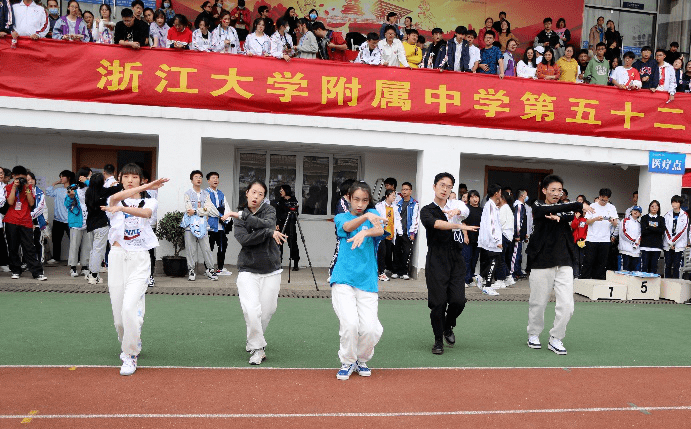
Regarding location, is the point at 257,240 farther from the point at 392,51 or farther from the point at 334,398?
the point at 392,51

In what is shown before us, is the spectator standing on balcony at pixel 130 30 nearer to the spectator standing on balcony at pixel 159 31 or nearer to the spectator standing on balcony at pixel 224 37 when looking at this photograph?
the spectator standing on balcony at pixel 159 31

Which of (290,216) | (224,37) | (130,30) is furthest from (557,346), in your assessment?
(130,30)

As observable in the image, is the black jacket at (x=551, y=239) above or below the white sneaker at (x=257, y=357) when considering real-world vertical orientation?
above

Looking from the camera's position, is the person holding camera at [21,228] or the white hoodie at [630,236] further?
the white hoodie at [630,236]

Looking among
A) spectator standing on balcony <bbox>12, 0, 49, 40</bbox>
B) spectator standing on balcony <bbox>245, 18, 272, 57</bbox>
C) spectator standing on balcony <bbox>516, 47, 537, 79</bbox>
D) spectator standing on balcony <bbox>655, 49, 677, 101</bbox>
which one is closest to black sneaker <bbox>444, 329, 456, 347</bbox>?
spectator standing on balcony <bbox>245, 18, 272, 57</bbox>

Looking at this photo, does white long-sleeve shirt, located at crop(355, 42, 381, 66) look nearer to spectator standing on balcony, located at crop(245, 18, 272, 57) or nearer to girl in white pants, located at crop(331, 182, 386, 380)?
spectator standing on balcony, located at crop(245, 18, 272, 57)

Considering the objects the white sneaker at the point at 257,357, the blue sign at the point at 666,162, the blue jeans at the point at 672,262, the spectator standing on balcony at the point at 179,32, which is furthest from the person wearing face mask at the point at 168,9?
the blue jeans at the point at 672,262

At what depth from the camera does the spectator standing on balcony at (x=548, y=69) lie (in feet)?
41.4

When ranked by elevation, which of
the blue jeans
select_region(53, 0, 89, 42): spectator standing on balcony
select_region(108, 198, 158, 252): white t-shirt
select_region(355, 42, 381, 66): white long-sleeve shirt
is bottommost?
the blue jeans

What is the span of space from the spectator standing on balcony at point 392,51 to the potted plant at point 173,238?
4963 mm

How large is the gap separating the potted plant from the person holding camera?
1.94 m

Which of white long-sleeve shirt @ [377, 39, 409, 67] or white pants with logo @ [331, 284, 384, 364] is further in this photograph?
white long-sleeve shirt @ [377, 39, 409, 67]

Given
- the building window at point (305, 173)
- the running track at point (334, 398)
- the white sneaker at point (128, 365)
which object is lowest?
→ the running track at point (334, 398)

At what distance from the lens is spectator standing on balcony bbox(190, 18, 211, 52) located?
37.6 ft
